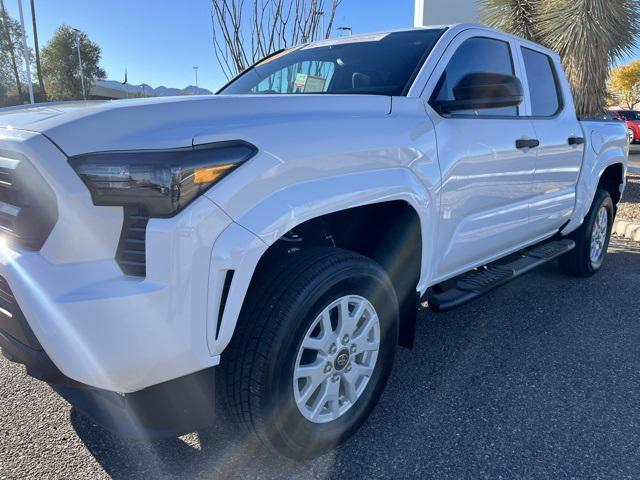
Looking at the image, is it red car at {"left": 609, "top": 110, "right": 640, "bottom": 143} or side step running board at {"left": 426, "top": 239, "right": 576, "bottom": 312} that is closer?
side step running board at {"left": 426, "top": 239, "right": 576, "bottom": 312}

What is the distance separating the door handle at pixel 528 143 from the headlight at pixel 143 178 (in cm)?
225

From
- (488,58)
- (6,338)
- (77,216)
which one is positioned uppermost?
(488,58)

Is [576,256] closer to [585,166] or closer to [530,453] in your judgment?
[585,166]

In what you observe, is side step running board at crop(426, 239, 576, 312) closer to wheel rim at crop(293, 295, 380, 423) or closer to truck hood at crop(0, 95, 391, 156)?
wheel rim at crop(293, 295, 380, 423)

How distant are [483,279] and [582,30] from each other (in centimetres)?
783

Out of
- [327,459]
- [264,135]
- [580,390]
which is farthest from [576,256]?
[264,135]

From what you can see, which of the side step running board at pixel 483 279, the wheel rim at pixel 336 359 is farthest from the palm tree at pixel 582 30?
the wheel rim at pixel 336 359

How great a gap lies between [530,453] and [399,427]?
581 millimetres

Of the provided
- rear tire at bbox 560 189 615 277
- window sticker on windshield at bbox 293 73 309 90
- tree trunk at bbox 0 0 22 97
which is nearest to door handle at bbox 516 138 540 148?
window sticker on windshield at bbox 293 73 309 90

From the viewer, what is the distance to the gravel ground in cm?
214

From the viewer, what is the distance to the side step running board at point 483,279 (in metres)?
2.74

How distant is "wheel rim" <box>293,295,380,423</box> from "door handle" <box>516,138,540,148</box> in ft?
5.25

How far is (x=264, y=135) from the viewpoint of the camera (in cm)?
176

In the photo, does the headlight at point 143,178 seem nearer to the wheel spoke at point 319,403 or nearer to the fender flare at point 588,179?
the wheel spoke at point 319,403
